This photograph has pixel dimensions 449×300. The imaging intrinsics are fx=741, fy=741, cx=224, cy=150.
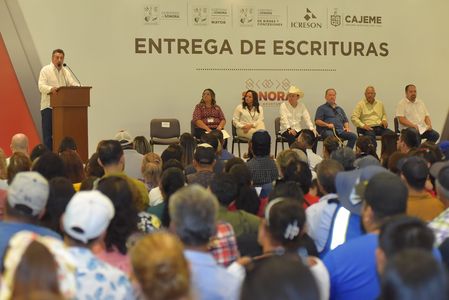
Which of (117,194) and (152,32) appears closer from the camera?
(117,194)

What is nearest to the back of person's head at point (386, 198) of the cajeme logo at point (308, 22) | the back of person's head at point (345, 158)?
the back of person's head at point (345, 158)

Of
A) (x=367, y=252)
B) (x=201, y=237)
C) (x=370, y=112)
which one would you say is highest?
(x=370, y=112)

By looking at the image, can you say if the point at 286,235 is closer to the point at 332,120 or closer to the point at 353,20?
the point at 332,120

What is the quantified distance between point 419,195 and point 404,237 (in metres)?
1.68

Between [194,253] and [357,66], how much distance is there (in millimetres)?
9458

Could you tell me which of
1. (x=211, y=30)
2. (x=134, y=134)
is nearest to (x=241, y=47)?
(x=211, y=30)

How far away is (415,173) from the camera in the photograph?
3836 millimetres

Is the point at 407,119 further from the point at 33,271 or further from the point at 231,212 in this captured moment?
the point at 33,271

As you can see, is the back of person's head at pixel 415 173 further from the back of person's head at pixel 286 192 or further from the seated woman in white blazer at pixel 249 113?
the seated woman in white blazer at pixel 249 113

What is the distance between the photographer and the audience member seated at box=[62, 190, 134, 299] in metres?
2.37

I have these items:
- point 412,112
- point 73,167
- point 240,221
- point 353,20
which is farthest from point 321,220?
point 353,20

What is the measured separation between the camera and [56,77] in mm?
9133

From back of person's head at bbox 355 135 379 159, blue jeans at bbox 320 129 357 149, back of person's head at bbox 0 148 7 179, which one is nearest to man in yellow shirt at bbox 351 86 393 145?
blue jeans at bbox 320 129 357 149

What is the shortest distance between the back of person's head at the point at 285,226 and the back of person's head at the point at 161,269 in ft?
2.62
